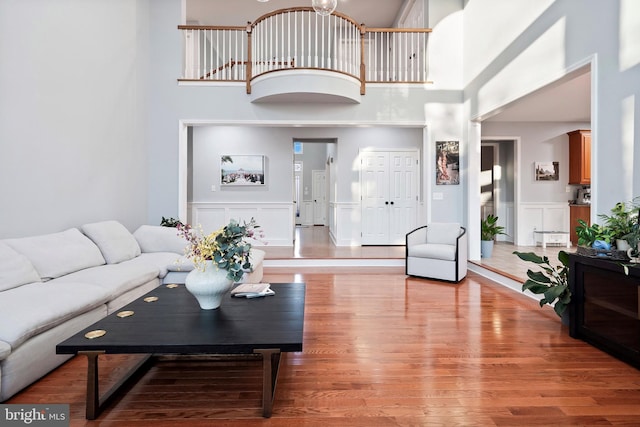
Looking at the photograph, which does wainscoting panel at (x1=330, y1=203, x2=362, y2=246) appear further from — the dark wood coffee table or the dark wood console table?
the dark wood coffee table

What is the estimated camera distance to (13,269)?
2.51 metres

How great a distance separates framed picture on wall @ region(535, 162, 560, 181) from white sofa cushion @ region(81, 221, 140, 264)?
7.86 m

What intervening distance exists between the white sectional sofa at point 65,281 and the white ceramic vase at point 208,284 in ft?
1.41

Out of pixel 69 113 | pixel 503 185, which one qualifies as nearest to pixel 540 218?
pixel 503 185

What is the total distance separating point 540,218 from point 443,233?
3.71 metres

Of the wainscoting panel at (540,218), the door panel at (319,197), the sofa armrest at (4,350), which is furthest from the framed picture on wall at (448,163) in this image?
the door panel at (319,197)

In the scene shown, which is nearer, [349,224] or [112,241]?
[112,241]

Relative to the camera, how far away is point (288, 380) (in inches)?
81.3

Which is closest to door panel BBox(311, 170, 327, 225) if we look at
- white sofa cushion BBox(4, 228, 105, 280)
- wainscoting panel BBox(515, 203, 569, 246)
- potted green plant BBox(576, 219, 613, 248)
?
wainscoting panel BBox(515, 203, 569, 246)

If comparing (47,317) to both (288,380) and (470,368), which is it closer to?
(288,380)

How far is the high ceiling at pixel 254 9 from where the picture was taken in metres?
7.28

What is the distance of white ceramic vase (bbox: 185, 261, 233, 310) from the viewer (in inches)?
82.2

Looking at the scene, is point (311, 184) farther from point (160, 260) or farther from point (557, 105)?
point (160, 260)

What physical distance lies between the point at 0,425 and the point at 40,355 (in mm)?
443
